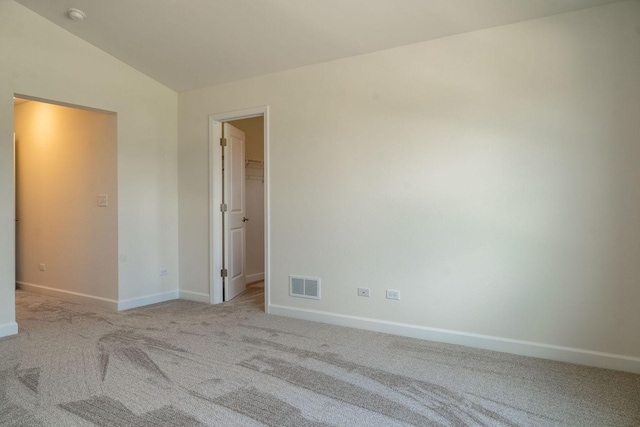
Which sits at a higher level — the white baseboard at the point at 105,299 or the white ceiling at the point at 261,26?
the white ceiling at the point at 261,26

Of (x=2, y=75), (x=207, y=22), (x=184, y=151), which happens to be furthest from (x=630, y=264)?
(x=2, y=75)

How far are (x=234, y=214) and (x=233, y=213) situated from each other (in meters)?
0.03

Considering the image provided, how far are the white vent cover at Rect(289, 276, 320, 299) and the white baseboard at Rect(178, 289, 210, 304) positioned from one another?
49.4 inches

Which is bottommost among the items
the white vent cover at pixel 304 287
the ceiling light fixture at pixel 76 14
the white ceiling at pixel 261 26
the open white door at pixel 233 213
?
the white vent cover at pixel 304 287

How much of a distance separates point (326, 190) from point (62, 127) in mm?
3487

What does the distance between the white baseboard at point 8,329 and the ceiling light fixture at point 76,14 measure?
2.85m

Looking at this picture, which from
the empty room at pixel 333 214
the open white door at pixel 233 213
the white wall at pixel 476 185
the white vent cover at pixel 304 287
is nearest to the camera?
the empty room at pixel 333 214

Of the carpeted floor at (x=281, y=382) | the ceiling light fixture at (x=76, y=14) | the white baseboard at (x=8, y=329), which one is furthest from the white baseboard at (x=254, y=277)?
the ceiling light fixture at (x=76, y=14)

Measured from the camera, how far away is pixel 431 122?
3.37 meters

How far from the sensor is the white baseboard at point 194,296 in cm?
480

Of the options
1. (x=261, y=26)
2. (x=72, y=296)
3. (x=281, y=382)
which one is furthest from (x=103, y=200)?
(x=281, y=382)

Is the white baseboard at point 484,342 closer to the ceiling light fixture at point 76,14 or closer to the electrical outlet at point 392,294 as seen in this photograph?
the electrical outlet at point 392,294

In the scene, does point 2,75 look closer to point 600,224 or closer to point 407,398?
point 407,398

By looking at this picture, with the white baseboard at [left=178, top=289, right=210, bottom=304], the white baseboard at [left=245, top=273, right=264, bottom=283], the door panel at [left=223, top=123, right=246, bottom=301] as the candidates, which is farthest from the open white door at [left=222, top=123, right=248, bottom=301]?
the white baseboard at [left=245, top=273, right=264, bottom=283]
